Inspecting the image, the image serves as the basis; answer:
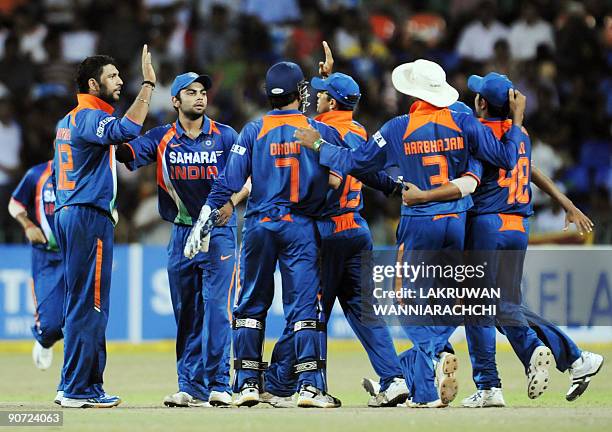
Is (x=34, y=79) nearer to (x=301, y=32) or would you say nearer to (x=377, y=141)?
(x=301, y=32)

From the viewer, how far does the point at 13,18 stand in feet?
74.8

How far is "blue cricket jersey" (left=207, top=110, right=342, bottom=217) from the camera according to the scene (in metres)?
11.5

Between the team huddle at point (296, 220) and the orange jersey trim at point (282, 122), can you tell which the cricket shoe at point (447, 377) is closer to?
the team huddle at point (296, 220)

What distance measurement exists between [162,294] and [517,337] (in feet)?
26.6

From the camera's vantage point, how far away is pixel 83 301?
1177 cm

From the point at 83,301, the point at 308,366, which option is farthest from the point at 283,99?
the point at 83,301

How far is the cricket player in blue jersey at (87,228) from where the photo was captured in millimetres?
11742

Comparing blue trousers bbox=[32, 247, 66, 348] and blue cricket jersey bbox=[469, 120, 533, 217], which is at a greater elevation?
blue cricket jersey bbox=[469, 120, 533, 217]

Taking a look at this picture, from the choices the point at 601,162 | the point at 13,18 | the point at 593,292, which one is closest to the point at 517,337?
the point at 593,292

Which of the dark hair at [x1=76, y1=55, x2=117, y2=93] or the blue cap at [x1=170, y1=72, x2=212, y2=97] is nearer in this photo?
the dark hair at [x1=76, y1=55, x2=117, y2=93]

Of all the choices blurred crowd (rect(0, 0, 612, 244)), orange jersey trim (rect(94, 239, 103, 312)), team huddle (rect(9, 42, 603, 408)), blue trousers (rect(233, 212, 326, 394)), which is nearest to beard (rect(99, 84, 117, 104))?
team huddle (rect(9, 42, 603, 408))

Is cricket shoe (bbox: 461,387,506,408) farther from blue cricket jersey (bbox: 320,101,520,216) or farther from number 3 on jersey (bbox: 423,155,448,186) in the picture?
number 3 on jersey (bbox: 423,155,448,186)

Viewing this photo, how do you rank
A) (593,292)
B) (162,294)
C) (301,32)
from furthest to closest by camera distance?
(301,32) → (162,294) → (593,292)

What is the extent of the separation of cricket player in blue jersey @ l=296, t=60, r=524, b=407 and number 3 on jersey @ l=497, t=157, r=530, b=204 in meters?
0.56
